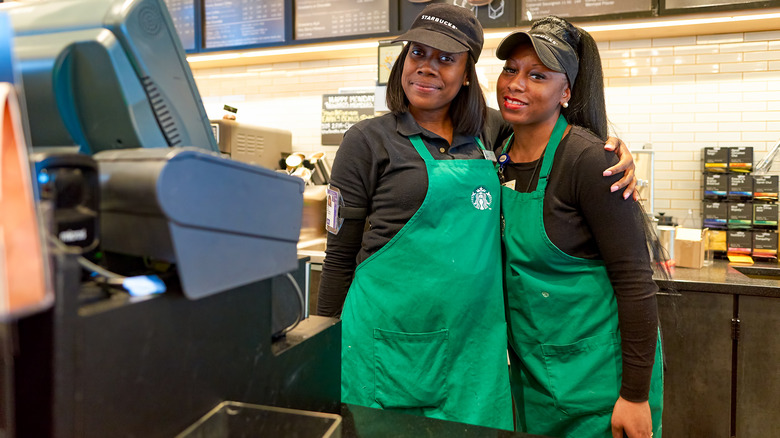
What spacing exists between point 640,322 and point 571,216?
295mm

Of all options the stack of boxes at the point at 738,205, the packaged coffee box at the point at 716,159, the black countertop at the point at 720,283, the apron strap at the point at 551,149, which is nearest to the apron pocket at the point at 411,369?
the apron strap at the point at 551,149

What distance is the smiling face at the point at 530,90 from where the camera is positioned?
132 centimetres

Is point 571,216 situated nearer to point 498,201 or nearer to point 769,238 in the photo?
point 498,201

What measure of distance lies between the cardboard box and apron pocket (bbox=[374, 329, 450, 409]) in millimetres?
1872

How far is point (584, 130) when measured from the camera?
1336 mm

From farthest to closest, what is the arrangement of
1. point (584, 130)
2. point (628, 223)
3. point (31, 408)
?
point (584, 130) < point (628, 223) < point (31, 408)

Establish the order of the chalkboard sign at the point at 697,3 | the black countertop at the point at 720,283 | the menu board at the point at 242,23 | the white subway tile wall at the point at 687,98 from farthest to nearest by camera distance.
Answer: the menu board at the point at 242,23 < the white subway tile wall at the point at 687,98 < the chalkboard sign at the point at 697,3 < the black countertop at the point at 720,283

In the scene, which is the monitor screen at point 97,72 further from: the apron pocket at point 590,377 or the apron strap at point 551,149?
the apron pocket at point 590,377

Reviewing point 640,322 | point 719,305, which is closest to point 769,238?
point 719,305

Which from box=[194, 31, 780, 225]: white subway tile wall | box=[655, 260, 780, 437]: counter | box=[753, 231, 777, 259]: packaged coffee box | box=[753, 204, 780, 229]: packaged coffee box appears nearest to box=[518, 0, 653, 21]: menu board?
box=[194, 31, 780, 225]: white subway tile wall

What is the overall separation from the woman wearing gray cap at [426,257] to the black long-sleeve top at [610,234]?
0.62 ft

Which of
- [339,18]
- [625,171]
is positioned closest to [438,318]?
[625,171]

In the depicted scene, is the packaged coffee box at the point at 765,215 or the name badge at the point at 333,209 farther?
the packaged coffee box at the point at 765,215

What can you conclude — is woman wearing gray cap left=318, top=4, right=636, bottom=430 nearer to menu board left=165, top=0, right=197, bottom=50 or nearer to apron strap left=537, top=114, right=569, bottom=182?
apron strap left=537, top=114, right=569, bottom=182
